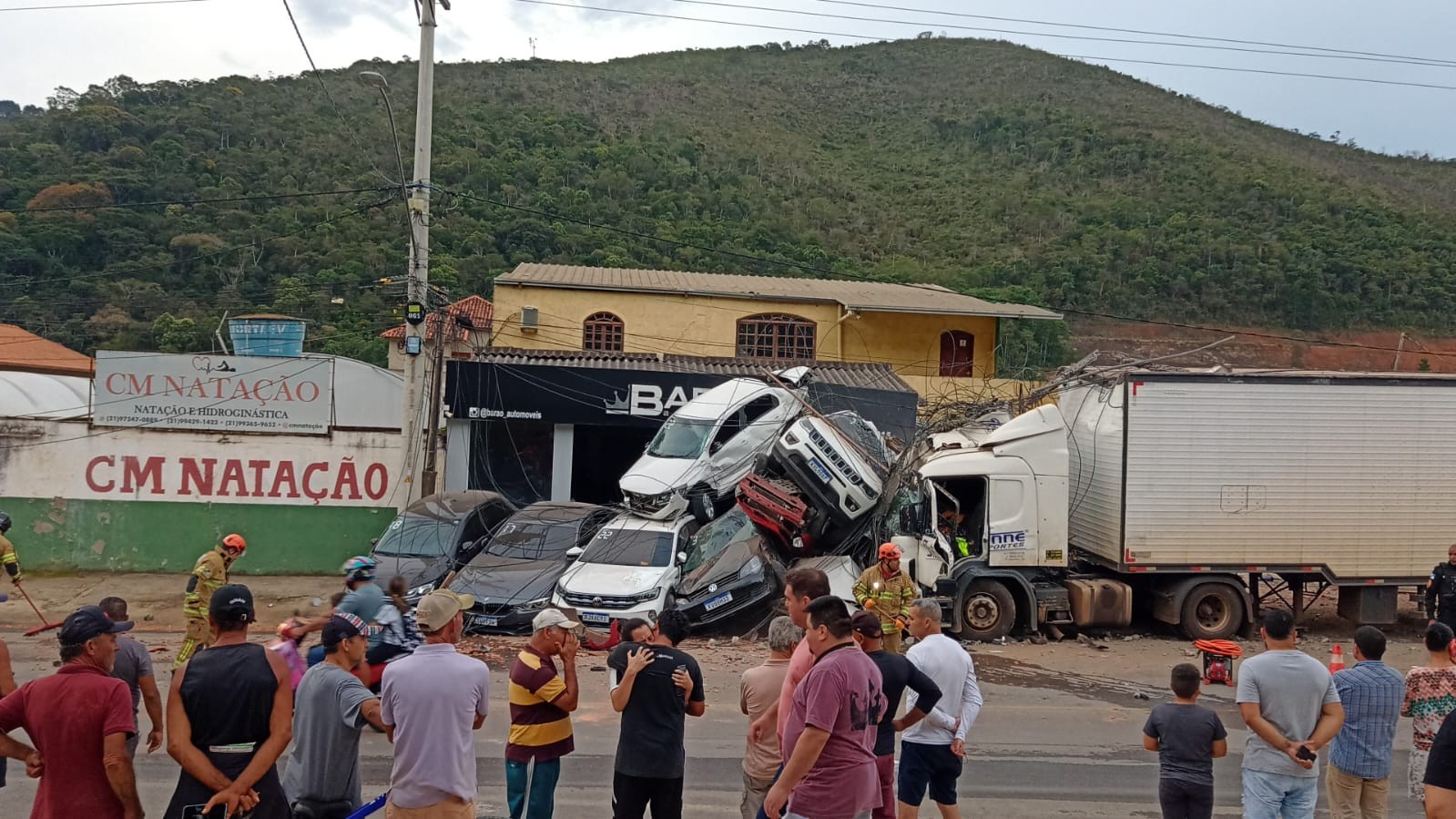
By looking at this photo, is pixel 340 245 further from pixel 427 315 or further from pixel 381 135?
pixel 427 315

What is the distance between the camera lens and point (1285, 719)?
5.30 metres

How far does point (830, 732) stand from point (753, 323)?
2601 centimetres

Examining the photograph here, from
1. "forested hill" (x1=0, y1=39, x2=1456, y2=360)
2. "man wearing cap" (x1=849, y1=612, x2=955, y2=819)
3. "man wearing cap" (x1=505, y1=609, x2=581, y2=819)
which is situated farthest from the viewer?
"forested hill" (x1=0, y1=39, x2=1456, y2=360)

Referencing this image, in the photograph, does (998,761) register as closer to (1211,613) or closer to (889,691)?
(889,691)

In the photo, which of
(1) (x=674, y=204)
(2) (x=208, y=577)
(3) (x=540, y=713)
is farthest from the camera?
(1) (x=674, y=204)

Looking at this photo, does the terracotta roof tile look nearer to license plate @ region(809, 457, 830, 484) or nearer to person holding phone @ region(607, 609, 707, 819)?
license plate @ region(809, 457, 830, 484)

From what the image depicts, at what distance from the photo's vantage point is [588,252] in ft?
157

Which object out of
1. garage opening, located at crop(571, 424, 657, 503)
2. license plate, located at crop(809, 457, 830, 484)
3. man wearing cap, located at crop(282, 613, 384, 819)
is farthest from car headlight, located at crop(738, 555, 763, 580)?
garage opening, located at crop(571, 424, 657, 503)

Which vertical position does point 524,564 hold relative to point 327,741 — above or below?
below

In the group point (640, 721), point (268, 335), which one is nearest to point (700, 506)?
point (640, 721)

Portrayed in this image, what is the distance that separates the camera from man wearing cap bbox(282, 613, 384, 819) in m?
4.84

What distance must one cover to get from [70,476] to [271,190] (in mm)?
32012

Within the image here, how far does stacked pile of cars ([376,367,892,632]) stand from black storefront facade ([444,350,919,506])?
150 inches

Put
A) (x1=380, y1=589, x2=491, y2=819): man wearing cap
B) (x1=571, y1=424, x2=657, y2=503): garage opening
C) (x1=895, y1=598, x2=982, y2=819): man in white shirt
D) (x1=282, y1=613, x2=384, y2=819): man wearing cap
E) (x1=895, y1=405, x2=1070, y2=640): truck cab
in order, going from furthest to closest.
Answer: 1. (x1=571, y1=424, x2=657, y2=503): garage opening
2. (x1=895, y1=405, x2=1070, y2=640): truck cab
3. (x1=895, y1=598, x2=982, y2=819): man in white shirt
4. (x1=282, y1=613, x2=384, y2=819): man wearing cap
5. (x1=380, y1=589, x2=491, y2=819): man wearing cap
